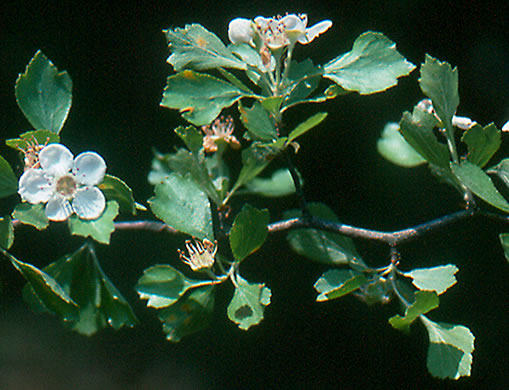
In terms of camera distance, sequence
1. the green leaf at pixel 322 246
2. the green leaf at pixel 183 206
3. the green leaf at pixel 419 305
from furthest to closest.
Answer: the green leaf at pixel 322 246, the green leaf at pixel 183 206, the green leaf at pixel 419 305

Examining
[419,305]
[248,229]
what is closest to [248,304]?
[248,229]

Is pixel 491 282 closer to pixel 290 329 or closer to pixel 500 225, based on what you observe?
pixel 500 225

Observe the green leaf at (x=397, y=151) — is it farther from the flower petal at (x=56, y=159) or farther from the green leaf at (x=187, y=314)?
the flower petal at (x=56, y=159)

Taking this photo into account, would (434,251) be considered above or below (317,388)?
above

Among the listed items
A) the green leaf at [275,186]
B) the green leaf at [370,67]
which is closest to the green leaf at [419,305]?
the green leaf at [370,67]

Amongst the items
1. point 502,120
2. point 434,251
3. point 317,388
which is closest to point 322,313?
point 317,388

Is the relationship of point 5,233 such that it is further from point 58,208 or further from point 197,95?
point 197,95
